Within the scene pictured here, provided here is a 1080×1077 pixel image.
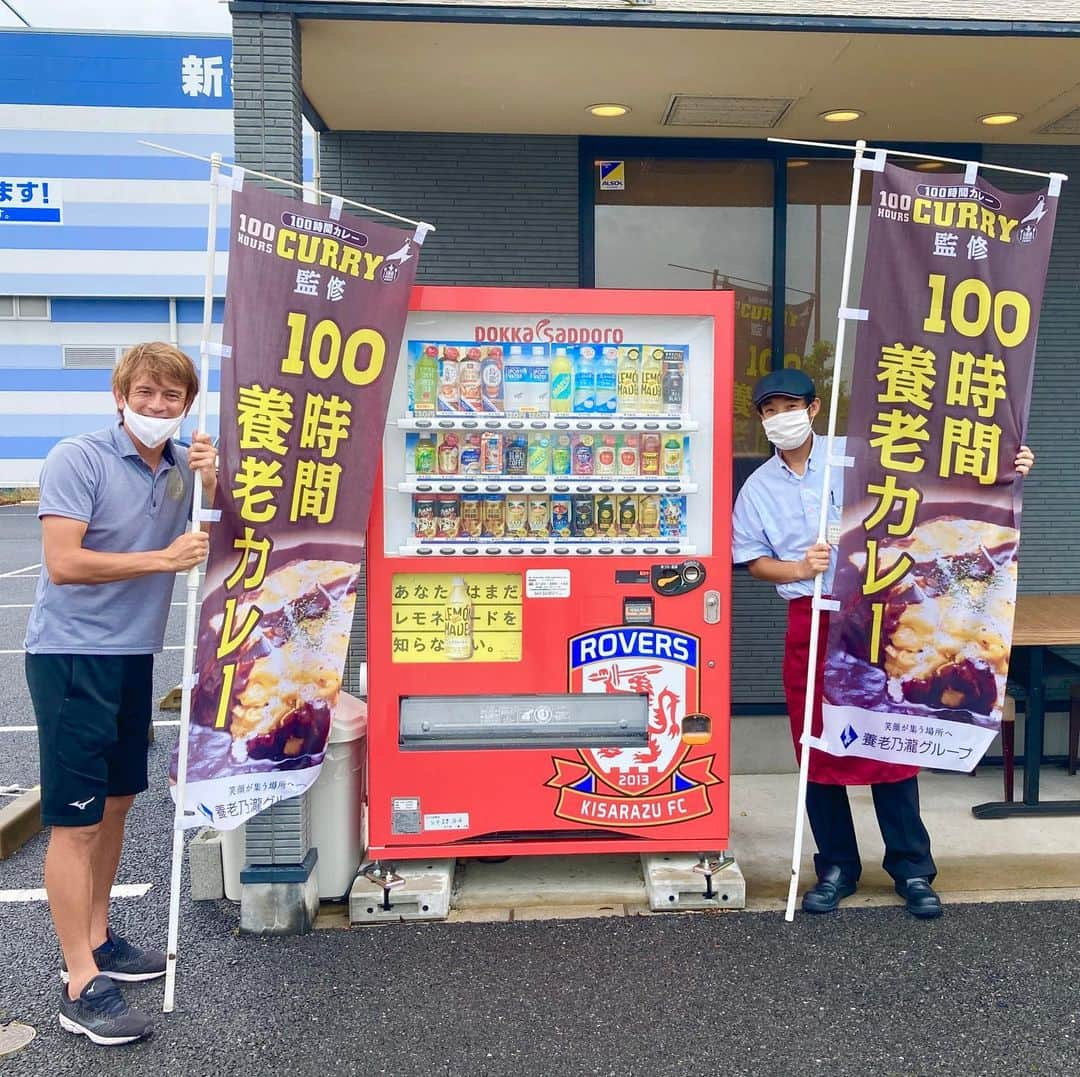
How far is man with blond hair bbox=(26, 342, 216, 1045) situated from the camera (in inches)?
105

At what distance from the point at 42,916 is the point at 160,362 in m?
2.14

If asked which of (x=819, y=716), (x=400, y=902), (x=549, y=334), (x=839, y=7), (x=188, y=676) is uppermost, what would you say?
(x=839, y=7)

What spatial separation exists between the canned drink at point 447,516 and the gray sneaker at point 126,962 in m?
1.71

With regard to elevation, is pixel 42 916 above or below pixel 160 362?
below

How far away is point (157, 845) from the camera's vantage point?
410 cm

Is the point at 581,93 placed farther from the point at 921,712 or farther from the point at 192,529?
the point at 921,712

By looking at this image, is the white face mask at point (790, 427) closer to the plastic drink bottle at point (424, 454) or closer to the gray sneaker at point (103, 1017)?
the plastic drink bottle at point (424, 454)

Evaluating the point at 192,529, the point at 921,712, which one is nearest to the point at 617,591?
the point at 921,712

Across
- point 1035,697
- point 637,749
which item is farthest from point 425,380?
point 1035,697

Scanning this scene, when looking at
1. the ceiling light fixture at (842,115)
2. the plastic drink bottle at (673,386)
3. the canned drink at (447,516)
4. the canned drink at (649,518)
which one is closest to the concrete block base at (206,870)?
the canned drink at (447,516)

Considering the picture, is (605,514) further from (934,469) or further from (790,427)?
(934,469)

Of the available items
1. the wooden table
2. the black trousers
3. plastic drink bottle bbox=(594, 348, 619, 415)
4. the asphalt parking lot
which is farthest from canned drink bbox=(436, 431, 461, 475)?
the wooden table

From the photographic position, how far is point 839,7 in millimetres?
3404

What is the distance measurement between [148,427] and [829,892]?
9.22 feet
